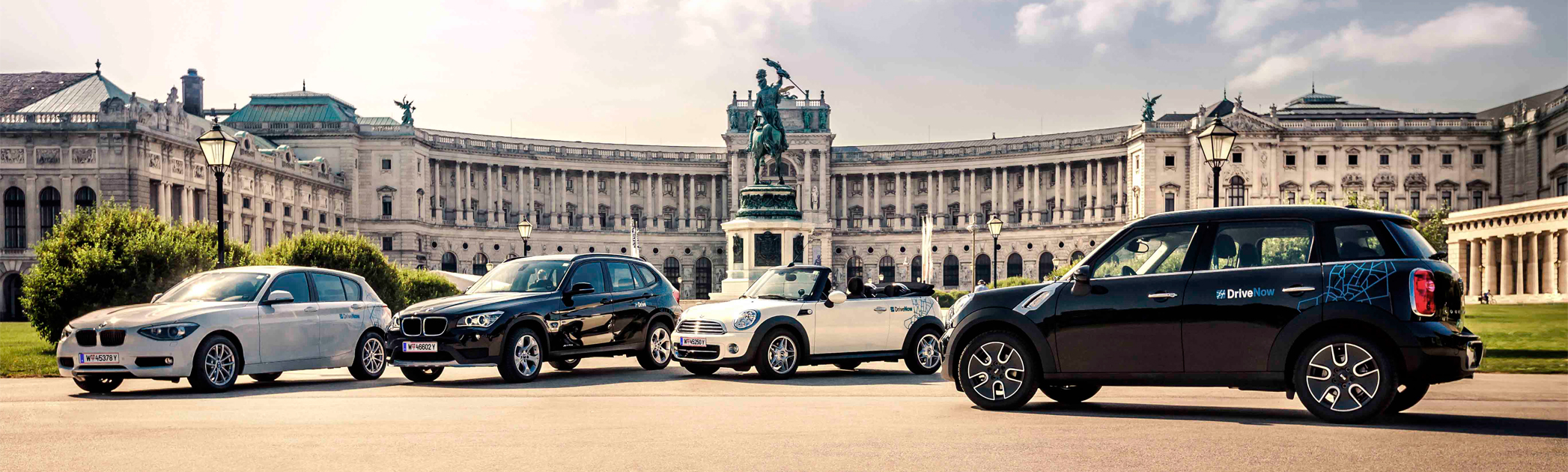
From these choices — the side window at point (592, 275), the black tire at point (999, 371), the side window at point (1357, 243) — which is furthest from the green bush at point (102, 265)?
the side window at point (1357, 243)

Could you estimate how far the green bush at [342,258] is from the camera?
4306 centimetres

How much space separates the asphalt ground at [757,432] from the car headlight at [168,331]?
73 cm

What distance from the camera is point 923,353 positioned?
19750 mm

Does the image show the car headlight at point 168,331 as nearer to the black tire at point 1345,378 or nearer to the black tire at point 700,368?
the black tire at point 700,368

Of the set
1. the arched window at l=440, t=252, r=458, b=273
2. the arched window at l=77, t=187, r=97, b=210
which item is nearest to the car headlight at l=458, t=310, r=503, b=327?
the arched window at l=77, t=187, r=97, b=210

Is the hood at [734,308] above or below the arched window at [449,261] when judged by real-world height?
above

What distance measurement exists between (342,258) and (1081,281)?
3715 centimetres

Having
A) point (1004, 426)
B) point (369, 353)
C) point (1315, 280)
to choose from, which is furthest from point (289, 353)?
point (1315, 280)

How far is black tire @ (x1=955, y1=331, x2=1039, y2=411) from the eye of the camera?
1237 centimetres

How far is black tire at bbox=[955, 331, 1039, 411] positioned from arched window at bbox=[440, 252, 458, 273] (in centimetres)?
9380

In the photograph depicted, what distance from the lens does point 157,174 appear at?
6462cm

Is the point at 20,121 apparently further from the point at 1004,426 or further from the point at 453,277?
the point at 1004,426

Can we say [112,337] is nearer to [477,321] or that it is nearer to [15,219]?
[477,321]

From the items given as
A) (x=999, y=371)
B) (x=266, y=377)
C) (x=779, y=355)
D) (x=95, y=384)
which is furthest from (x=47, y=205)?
(x=999, y=371)
